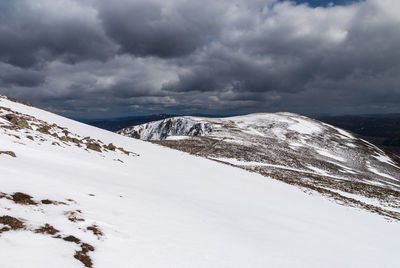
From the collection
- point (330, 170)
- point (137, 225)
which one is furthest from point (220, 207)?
point (330, 170)

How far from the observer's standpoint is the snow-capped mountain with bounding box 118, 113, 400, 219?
3462cm

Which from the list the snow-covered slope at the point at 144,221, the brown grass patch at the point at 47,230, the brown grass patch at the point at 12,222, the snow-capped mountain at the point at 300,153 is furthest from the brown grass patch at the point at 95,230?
the snow-capped mountain at the point at 300,153

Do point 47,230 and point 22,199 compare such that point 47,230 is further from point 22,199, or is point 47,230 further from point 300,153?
point 300,153

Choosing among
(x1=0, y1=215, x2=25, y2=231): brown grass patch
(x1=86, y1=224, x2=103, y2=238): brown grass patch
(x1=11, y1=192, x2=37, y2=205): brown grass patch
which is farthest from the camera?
(x1=11, y1=192, x2=37, y2=205): brown grass patch

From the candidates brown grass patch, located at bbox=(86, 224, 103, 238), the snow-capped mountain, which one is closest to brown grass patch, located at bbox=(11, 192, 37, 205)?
brown grass patch, located at bbox=(86, 224, 103, 238)

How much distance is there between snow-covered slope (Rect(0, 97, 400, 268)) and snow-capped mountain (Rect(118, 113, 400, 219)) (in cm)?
1383

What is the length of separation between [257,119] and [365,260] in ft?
380

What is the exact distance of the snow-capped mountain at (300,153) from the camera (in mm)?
34625

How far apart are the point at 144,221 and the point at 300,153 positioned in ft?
238

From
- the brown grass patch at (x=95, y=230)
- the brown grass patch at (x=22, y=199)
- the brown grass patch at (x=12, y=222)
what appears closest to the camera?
the brown grass patch at (x=12, y=222)

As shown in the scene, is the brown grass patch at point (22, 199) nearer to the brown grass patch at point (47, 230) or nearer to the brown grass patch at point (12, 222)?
the brown grass patch at point (12, 222)

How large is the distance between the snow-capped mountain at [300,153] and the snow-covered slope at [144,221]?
13.8 metres

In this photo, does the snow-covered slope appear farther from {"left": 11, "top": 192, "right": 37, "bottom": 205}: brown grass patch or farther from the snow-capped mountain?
the snow-capped mountain

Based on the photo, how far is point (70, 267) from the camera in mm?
5367
